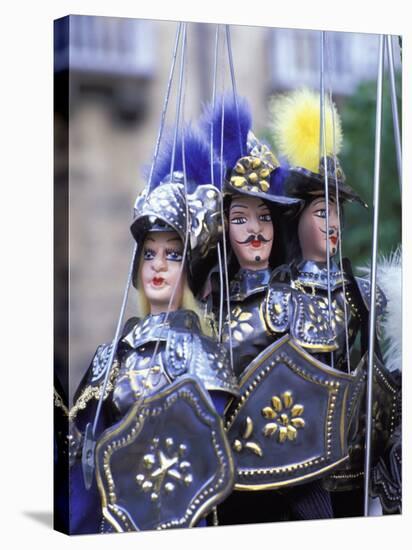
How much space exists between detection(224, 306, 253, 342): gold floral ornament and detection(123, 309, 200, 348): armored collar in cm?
27

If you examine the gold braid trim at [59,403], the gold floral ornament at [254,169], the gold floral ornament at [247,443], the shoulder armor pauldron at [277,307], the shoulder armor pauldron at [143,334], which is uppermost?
the gold floral ornament at [254,169]

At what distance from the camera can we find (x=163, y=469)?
8.83 metres

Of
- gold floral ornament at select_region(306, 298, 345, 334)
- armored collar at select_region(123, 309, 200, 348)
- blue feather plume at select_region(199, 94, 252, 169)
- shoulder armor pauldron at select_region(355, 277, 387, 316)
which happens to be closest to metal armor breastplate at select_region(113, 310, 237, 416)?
armored collar at select_region(123, 309, 200, 348)

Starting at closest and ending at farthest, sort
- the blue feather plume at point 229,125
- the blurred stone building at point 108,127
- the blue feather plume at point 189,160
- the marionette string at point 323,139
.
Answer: the blurred stone building at point 108,127
the blue feather plume at point 189,160
the blue feather plume at point 229,125
the marionette string at point 323,139

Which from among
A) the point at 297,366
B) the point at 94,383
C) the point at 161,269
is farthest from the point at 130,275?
the point at 297,366

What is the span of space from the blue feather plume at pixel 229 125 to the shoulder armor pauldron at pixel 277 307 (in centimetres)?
72

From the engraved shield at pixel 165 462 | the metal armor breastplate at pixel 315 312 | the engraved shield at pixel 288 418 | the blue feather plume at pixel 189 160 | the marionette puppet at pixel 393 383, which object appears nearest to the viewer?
the engraved shield at pixel 165 462

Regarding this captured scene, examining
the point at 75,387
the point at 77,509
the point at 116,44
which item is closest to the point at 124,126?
the point at 116,44

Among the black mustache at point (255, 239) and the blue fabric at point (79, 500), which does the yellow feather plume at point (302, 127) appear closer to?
the black mustache at point (255, 239)

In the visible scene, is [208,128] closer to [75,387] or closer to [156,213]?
[156,213]

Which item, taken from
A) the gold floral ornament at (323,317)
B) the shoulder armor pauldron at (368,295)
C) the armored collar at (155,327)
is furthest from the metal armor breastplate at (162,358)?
the shoulder armor pauldron at (368,295)

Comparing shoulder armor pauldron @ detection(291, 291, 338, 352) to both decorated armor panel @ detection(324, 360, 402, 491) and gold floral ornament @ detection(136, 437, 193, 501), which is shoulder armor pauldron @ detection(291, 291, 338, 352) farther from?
gold floral ornament @ detection(136, 437, 193, 501)

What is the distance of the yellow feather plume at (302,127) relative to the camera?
360 inches

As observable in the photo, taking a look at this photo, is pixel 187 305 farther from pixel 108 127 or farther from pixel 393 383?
pixel 393 383
